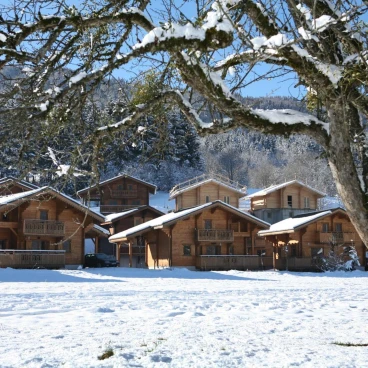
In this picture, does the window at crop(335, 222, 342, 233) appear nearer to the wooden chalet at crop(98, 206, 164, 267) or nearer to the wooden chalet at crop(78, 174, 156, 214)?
the wooden chalet at crop(98, 206, 164, 267)

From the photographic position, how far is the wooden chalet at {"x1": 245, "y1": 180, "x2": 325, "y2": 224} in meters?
59.2

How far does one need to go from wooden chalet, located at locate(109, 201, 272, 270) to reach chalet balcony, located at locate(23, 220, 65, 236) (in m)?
5.48

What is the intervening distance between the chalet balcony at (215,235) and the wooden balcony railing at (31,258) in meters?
11.1

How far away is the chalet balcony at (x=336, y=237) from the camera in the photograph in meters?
42.6

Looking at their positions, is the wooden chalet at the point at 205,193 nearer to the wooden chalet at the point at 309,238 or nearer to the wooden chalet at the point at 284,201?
the wooden chalet at the point at 284,201

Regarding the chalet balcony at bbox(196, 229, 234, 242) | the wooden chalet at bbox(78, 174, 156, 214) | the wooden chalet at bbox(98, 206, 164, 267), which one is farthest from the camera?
the wooden chalet at bbox(78, 174, 156, 214)

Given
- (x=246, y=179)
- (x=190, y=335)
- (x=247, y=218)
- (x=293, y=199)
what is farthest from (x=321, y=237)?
(x=246, y=179)

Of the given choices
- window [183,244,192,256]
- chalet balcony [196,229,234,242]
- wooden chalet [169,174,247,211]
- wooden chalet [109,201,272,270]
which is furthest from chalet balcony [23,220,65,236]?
wooden chalet [169,174,247,211]

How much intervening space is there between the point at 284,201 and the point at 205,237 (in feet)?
68.8

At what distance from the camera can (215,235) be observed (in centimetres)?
4194

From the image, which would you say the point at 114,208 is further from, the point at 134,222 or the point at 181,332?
the point at 181,332

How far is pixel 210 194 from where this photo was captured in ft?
201

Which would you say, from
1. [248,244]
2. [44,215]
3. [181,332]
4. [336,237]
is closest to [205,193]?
[248,244]

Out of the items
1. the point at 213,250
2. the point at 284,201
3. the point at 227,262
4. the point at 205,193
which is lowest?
the point at 227,262
